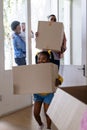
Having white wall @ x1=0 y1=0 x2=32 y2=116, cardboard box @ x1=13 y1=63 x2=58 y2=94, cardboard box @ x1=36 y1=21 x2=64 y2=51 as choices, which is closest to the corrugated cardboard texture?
cardboard box @ x1=13 y1=63 x2=58 y2=94

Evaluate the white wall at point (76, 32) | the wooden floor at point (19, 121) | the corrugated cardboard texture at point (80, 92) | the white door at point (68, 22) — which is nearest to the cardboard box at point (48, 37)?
the wooden floor at point (19, 121)

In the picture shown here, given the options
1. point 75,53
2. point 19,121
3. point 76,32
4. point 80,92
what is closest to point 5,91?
point 19,121

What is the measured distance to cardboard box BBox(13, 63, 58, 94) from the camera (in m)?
2.51

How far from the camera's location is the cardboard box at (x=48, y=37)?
2762 millimetres

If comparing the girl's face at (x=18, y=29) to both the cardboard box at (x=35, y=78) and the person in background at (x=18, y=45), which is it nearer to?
the person in background at (x=18, y=45)

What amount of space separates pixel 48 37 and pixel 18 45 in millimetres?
1328

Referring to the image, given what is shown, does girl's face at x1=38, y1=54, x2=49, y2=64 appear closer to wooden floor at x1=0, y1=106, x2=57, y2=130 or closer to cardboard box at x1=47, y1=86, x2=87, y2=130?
wooden floor at x1=0, y1=106, x2=57, y2=130

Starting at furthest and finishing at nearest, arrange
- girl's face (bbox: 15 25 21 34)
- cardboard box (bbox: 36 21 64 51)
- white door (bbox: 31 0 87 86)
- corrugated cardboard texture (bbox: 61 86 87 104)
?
white door (bbox: 31 0 87 86)
girl's face (bbox: 15 25 21 34)
cardboard box (bbox: 36 21 64 51)
corrugated cardboard texture (bbox: 61 86 87 104)

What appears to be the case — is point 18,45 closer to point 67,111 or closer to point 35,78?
point 35,78

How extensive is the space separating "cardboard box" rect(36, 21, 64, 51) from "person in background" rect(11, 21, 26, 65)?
1.23 m

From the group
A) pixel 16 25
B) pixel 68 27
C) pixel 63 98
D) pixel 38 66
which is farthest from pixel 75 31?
pixel 63 98

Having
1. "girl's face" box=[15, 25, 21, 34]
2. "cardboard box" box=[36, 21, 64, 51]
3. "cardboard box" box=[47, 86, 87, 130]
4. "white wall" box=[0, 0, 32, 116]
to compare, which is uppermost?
"girl's face" box=[15, 25, 21, 34]

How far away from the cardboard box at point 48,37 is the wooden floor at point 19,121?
0.99 m

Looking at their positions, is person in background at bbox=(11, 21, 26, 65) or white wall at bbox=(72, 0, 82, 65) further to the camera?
white wall at bbox=(72, 0, 82, 65)
